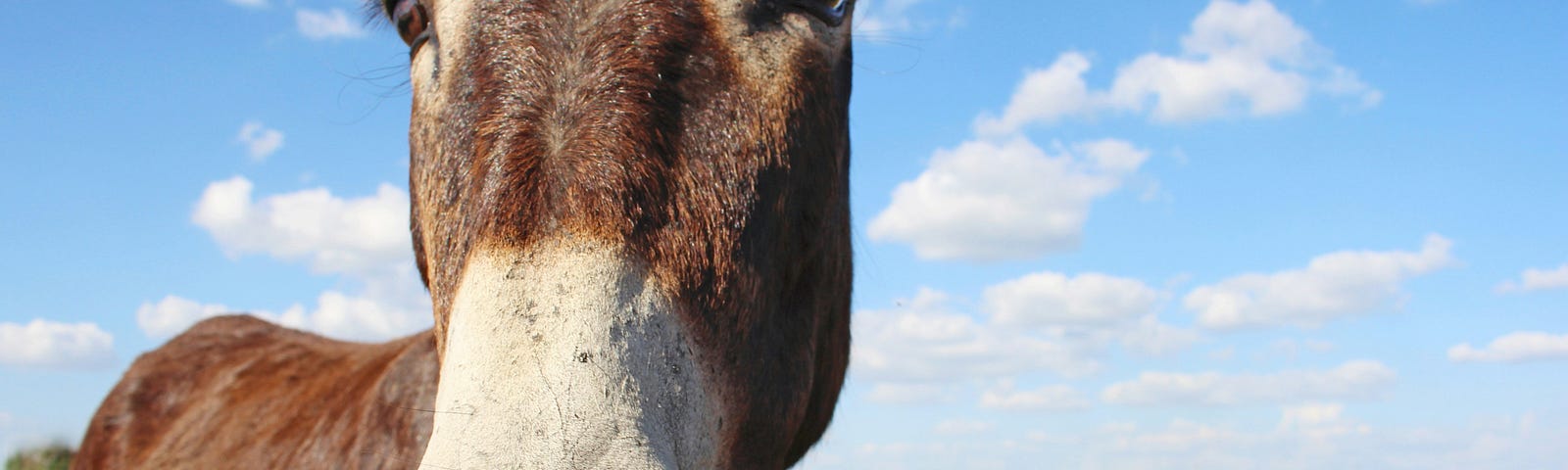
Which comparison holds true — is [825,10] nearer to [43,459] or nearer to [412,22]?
[412,22]

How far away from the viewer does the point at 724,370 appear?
212 centimetres

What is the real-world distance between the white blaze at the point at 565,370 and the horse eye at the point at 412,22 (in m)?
1.04

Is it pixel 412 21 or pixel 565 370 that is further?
pixel 412 21

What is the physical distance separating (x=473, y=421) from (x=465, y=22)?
1.10m

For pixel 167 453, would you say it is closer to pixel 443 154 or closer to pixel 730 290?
pixel 443 154

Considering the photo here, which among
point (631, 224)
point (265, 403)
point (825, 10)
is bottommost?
point (631, 224)

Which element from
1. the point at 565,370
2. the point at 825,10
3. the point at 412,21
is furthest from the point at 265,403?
the point at 565,370

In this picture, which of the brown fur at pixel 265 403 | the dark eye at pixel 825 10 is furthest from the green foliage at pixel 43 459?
the dark eye at pixel 825 10

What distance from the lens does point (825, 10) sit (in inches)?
109

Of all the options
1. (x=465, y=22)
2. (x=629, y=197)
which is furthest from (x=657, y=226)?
(x=465, y=22)

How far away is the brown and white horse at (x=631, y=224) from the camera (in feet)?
5.94

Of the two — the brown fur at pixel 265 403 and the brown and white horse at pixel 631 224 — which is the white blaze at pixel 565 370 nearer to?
the brown and white horse at pixel 631 224

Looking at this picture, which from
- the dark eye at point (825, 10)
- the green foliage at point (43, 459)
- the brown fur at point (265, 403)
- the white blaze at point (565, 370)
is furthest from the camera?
the green foliage at point (43, 459)

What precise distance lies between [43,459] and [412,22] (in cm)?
722
